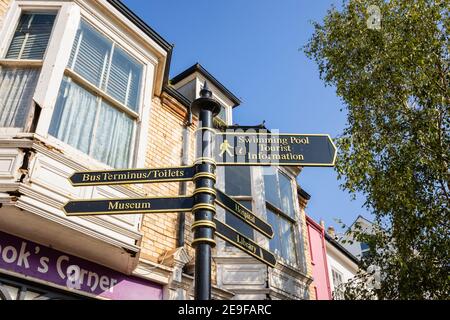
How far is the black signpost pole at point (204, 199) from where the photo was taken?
2.83m

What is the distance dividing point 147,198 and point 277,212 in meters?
6.81

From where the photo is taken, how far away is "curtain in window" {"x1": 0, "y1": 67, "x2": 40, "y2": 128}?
17.2ft

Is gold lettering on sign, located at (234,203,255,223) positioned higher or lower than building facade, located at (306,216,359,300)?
lower

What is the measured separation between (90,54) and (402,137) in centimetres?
667

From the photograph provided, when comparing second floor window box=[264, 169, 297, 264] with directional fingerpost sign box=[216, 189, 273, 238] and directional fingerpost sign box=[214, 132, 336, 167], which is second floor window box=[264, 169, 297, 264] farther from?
directional fingerpost sign box=[214, 132, 336, 167]

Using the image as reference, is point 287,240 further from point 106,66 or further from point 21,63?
point 21,63

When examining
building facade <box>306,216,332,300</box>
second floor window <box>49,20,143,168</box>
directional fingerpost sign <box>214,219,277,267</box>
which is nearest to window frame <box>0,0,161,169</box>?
second floor window <box>49,20,143,168</box>

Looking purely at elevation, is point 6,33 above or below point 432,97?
below

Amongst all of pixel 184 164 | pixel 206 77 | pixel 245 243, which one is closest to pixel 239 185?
pixel 184 164

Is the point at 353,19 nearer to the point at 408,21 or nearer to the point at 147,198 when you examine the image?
the point at 408,21

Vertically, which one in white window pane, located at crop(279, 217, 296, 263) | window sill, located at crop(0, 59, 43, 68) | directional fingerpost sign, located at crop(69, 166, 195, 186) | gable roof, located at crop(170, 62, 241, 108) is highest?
gable roof, located at crop(170, 62, 241, 108)

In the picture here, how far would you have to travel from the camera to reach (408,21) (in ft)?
30.2
